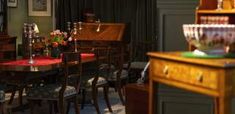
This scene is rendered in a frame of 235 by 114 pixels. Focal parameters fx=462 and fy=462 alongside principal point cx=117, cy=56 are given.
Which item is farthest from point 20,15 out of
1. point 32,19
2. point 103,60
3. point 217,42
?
point 217,42

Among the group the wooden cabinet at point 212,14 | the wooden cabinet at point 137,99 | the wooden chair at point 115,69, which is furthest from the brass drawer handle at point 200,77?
the wooden chair at point 115,69

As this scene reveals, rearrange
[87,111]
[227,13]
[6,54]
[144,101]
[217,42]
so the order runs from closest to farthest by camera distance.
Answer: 1. [217,42]
2. [227,13]
3. [144,101]
4. [87,111]
5. [6,54]

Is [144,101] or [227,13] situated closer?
[227,13]

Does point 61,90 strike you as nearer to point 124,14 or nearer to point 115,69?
point 115,69

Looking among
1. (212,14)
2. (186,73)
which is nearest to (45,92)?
(212,14)

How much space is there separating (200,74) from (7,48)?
5.98 metres

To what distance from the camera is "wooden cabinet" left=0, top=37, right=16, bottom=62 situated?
7.75m

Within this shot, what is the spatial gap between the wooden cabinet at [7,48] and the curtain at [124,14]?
1835 millimetres

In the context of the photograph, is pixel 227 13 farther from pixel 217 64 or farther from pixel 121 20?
pixel 121 20

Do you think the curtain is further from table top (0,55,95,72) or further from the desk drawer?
the desk drawer

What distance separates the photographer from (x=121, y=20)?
9539 mm

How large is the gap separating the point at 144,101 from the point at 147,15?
5070 millimetres

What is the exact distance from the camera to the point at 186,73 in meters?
2.51

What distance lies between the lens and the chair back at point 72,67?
5.10m
